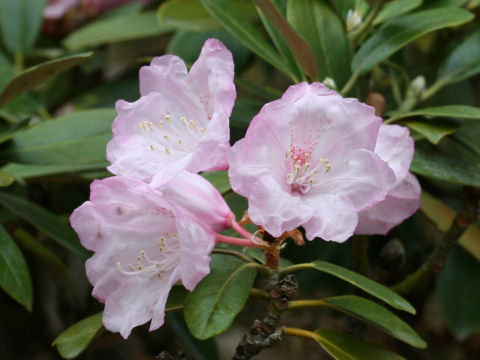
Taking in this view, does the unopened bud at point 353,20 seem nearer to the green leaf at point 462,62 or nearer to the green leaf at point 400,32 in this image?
the green leaf at point 400,32

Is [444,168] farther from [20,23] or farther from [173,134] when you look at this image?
[20,23]

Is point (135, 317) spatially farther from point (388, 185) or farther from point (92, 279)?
point (388, 185)

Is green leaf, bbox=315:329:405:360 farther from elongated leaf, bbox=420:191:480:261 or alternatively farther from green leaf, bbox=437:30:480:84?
green leaf, bbox=437:30:480:84

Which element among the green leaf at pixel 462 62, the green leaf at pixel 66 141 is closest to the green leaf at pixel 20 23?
the green leaf at pixel 66 141

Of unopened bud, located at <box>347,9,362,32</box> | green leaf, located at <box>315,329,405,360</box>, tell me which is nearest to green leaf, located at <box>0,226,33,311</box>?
green leaf, located at <box>315,329,405,360</box>

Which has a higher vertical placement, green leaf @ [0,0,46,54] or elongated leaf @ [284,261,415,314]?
elongated leaf @ [284,261,415,314]

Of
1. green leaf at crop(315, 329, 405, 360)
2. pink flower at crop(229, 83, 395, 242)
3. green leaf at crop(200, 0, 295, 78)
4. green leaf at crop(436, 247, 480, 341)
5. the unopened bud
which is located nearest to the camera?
pink flower at crop(229, 83, 395, 242)

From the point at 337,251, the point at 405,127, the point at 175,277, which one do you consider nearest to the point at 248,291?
the point at 175,277
